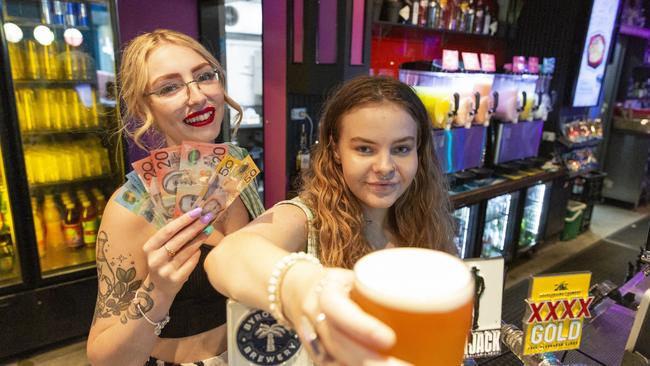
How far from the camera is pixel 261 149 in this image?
392cm

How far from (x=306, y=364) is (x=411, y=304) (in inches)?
25.7

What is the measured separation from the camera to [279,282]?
0.59 metres

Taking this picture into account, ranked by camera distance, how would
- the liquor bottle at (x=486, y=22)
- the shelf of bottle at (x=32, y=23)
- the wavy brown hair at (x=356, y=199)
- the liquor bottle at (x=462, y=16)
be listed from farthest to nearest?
the liquor bottle at (x=486, y=22) < the liquor bottle at (x=462, y=16) < the shelf of bottle at (x=32, y=23) < the wavy brown hair at (x=356, y=199)

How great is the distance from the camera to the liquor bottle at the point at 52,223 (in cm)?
308

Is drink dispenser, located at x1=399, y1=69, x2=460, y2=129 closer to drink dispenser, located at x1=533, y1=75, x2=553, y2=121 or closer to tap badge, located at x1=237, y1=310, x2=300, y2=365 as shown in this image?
drink dispenser, located at x1=533, y1=75, x2=553, y2=121

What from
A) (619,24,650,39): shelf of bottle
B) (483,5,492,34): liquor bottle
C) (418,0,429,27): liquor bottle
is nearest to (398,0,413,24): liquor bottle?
(418,0,429,27): liquor bottle

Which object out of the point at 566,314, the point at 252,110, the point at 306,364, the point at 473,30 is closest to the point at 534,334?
the point at 566,314

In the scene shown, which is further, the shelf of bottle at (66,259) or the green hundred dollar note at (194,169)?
the shelf of bottle at (66,259)

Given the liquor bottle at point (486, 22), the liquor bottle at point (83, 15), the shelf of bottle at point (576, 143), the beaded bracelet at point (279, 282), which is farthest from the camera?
the shelf of bottle at point (576, 143)

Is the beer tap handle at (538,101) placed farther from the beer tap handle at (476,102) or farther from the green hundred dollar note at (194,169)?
the green hundred dollar note at (194,169)

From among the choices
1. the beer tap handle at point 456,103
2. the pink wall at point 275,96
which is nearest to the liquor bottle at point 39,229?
the pink wall at point 275,96

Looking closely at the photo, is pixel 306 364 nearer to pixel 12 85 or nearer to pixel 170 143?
pixel 170 143

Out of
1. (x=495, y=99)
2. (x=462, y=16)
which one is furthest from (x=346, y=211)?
(x=462, y=16)

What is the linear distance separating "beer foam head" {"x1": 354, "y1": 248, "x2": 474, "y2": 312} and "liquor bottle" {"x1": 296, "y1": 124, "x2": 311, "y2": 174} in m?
2.87
